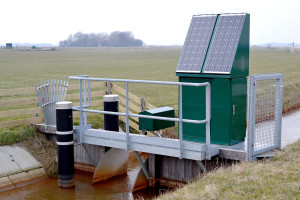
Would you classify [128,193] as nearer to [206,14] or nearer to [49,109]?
[49,109]

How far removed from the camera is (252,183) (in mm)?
6828

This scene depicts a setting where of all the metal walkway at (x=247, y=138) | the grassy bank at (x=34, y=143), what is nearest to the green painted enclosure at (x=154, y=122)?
the metal walkway at (x=247, y=138)

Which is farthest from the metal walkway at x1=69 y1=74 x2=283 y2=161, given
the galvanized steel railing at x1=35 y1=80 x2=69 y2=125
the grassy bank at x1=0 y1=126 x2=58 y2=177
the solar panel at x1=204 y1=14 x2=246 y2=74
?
the galvanized steel railing at x1=35 y1=80 x2=69 y2=125

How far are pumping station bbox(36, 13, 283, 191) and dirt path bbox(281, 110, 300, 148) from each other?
1208 mm

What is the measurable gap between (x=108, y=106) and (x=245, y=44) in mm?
4052

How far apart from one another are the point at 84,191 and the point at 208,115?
4029mm

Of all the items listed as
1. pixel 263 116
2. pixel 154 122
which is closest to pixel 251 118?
pixel 263 116

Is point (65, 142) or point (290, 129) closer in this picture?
point (65, 142)

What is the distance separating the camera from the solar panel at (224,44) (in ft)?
29.1

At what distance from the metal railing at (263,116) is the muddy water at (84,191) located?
2662mm

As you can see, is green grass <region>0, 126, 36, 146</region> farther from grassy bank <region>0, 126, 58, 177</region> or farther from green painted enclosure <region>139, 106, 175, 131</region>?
green painted enclosure <region>139, 106, 175, 131</region>

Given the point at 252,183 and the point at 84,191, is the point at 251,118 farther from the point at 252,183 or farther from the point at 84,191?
the point at 84,191

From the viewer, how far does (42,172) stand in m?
11.2

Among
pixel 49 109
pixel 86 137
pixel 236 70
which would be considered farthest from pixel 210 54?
pixel 49 109
